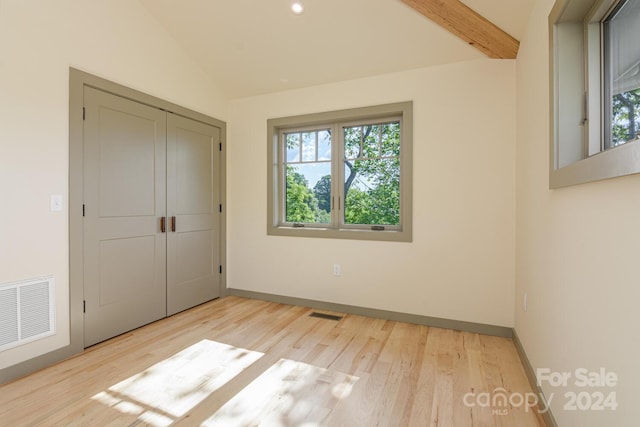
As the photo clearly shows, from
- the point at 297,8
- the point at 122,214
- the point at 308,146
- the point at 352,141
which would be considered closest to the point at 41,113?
the point at 122,214

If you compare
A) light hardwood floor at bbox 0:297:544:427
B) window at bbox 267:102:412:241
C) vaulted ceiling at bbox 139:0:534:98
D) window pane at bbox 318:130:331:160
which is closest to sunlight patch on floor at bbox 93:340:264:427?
light hardwood floor at bbox 0:297:544:427

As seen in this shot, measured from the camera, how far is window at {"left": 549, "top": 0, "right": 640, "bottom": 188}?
1173mm

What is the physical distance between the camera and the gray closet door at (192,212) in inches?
133

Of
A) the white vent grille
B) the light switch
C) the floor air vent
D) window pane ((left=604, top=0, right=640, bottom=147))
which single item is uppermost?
window pane ((left=604, top=0, right=640, bottom=147))

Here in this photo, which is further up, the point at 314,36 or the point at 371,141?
the point at 314,36

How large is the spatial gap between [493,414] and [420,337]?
1037 mm

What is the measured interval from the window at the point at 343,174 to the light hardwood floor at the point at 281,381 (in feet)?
3.73

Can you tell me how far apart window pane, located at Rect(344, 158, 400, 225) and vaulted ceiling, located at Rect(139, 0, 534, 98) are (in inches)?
37.7

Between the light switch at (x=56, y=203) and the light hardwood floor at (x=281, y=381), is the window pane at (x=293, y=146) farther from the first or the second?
the light switch at (x=56, y=203)

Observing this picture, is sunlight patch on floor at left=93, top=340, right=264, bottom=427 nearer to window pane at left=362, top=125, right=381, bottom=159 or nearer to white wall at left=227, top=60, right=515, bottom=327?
white wall at left=227, top=60, right=515, bottom=327

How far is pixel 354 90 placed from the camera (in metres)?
3.41

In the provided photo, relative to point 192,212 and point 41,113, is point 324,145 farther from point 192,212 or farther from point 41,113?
point 41,113

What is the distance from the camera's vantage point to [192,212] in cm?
362

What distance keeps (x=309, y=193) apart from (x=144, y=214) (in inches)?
70.3
